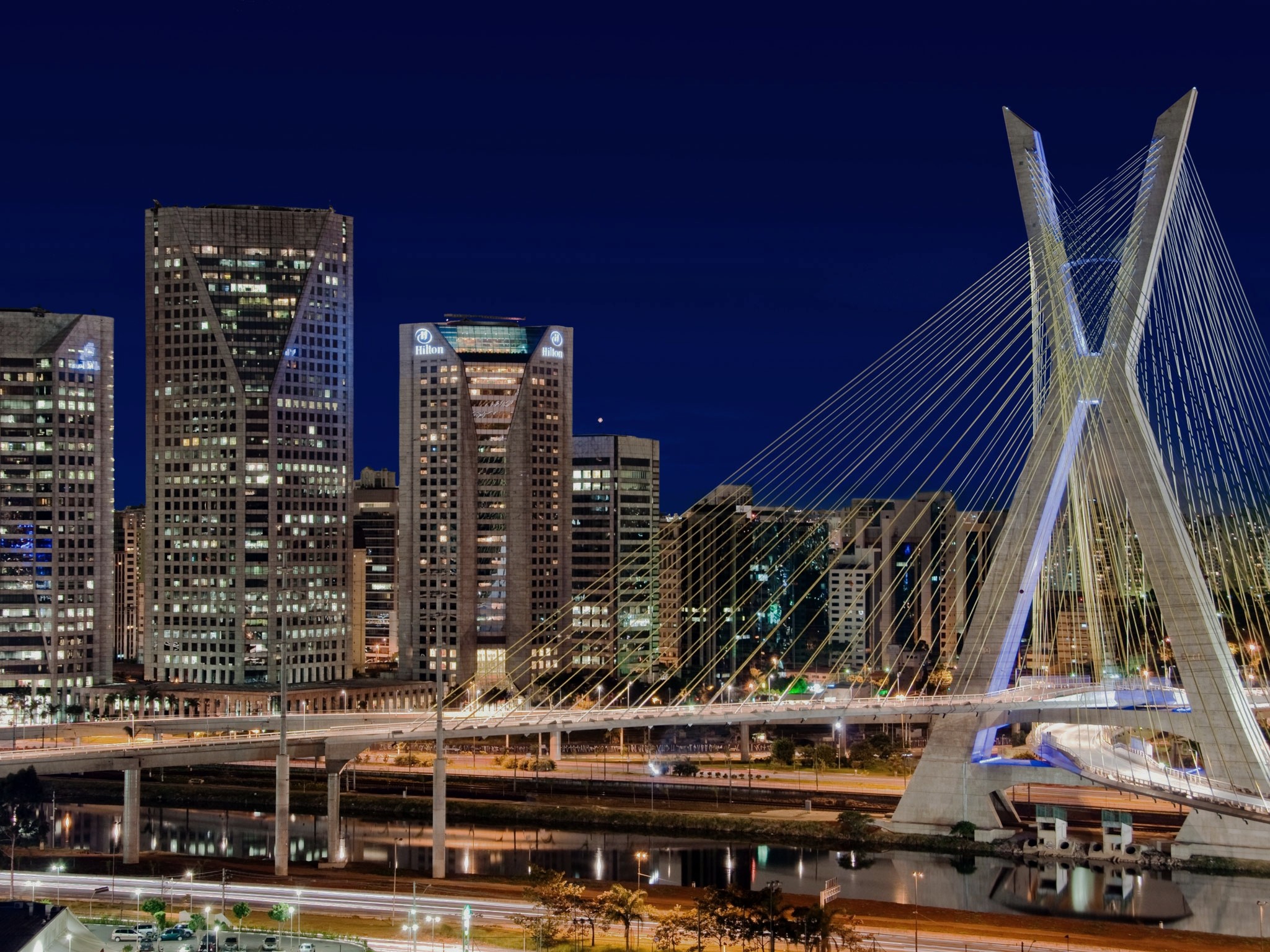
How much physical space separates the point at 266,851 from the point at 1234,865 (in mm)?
21521

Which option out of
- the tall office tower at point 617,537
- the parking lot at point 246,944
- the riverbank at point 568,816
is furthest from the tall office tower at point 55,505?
the parking lot at point 246,944

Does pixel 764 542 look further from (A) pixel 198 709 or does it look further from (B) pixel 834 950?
(B) pixel 834 950

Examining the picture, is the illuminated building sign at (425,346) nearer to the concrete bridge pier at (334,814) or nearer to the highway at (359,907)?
the concrete bridge pier at (334,814)

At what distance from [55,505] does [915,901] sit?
42.9m

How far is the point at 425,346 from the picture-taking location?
70688 millimetres

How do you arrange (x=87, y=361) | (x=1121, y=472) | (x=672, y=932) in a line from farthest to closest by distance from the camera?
(x=87, y=361)
(x=1121, y=472)
(x=672, y=932)

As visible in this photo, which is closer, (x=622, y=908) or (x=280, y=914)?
(x=280, y=914)

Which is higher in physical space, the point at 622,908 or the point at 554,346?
the point at 554,346

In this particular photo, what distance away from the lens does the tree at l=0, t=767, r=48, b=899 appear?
126 ft

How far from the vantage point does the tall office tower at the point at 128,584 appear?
9031 cm

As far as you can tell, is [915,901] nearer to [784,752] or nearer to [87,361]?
[784,752]

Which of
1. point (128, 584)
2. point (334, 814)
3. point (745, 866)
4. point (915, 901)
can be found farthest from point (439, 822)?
point (128, 584)

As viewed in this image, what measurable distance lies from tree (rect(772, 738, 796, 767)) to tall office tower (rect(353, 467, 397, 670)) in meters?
29.7

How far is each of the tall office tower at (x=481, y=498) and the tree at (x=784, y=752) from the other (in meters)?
19.8
